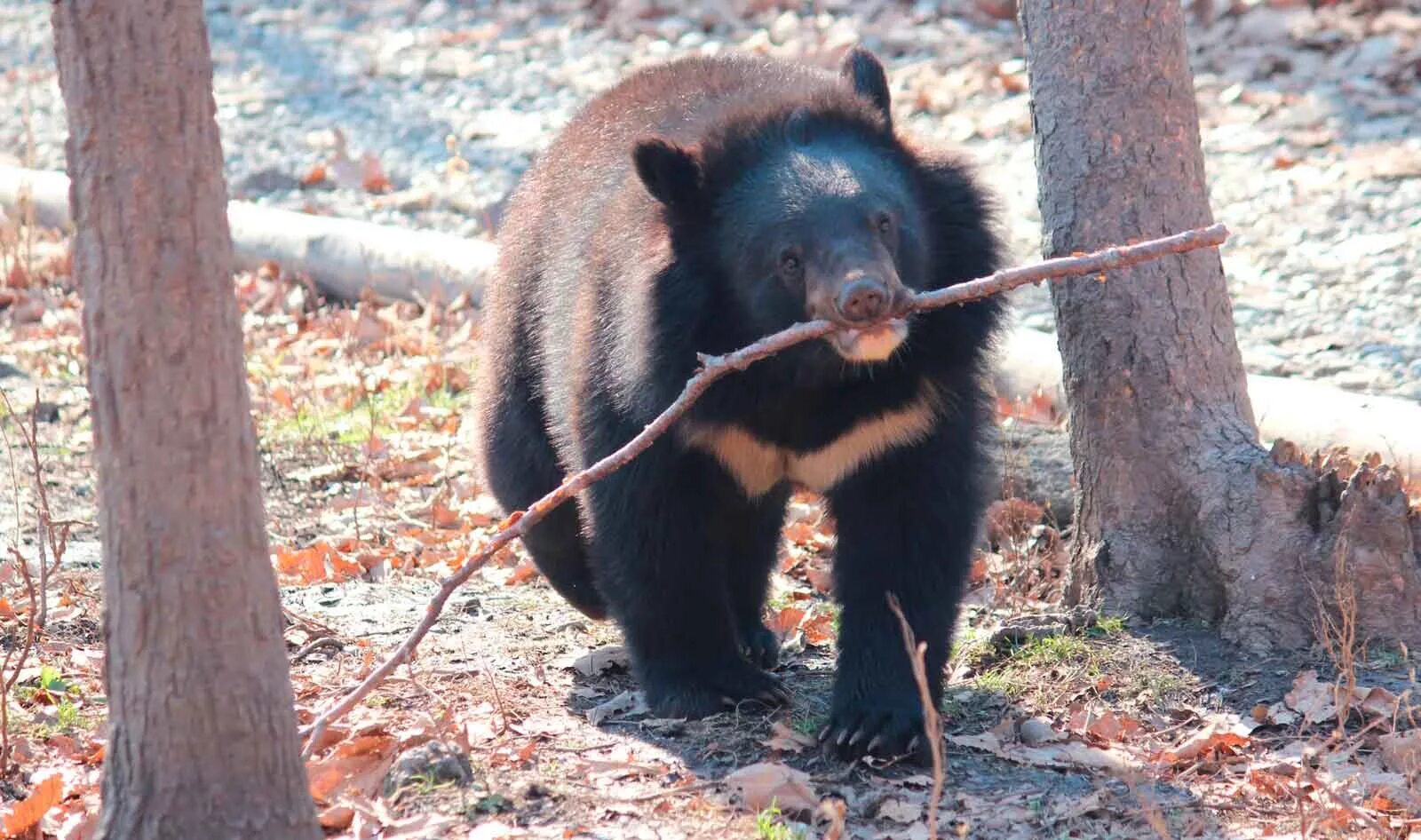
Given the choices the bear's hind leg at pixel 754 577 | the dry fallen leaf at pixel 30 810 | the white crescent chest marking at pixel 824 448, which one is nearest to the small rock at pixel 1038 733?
the white crescent chest marking at pixel 824 448

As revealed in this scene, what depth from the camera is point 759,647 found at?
16.6 feet

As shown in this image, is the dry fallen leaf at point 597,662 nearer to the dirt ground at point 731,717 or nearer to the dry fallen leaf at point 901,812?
the dirt ground at point 731,717

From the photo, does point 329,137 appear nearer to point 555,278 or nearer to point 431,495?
point 431,495

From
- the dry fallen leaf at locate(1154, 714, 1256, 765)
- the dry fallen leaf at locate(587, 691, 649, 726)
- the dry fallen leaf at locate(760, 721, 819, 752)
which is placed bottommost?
the dry fallen leaf at locate(1154, 714, 1256, 765)

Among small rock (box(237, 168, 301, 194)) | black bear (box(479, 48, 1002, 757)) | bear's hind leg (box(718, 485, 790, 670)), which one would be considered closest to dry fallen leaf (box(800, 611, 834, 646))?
bear's hind leg (box(718, 485, 790, 670))

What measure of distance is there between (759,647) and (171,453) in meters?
2.53

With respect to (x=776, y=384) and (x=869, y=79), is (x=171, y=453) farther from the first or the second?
(x=869, y=79)

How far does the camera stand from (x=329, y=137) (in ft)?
37.6

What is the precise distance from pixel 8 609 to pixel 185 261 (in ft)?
8.36

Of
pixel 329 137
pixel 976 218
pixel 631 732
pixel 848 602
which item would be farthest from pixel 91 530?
pixel 329 137

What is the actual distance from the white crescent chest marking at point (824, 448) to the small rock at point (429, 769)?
105 centimetres

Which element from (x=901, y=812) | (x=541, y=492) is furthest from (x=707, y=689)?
(x=541, y=492)

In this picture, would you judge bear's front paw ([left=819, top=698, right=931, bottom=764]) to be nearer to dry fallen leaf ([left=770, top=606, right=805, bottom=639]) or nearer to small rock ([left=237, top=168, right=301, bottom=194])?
dry fallen leaf ([left=770, top=606, right=805, bottom=639])

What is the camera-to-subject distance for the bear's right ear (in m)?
4.12
